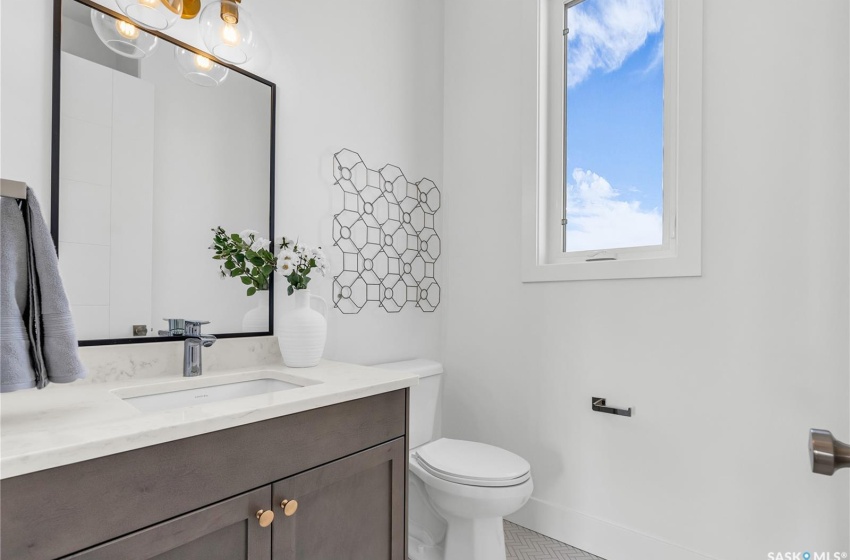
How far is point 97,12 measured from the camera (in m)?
1.12

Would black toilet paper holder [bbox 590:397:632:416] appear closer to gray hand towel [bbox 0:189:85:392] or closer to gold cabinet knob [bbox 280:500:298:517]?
gold cabinet knob [bbox 280:500:298:517]

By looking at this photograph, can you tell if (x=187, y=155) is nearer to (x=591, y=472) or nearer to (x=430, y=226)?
(x=430, y=226)

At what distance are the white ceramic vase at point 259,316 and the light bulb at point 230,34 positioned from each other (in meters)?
0.77

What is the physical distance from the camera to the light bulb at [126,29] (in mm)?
1151

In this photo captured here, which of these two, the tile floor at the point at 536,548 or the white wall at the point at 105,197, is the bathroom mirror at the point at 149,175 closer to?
the white wall at the point at 105,197

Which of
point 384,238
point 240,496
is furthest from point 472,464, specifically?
point 384,238

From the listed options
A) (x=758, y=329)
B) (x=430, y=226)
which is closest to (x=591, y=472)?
(x=758, y=329)

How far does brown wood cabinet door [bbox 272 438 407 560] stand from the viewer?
3.11 feet

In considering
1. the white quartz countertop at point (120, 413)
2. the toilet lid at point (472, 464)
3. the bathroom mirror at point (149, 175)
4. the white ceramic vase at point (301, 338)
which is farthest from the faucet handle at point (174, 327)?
the toilet lid at point (472, 464)

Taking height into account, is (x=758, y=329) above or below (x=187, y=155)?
below

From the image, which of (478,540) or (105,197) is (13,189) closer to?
(105,197)

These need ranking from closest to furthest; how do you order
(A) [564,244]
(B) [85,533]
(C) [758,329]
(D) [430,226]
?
1. (B) [85,533]
2. (C) [758,329]
3. (A) [564,244]
4. (D) [430,226]

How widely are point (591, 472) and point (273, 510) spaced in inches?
53.5

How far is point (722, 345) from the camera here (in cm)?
150
